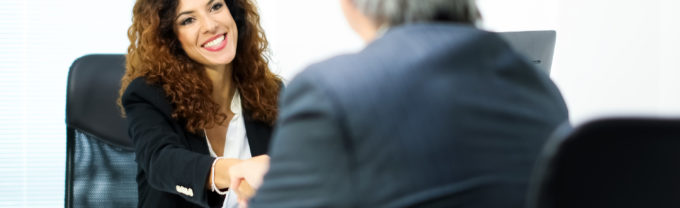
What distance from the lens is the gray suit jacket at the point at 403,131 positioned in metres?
0.64

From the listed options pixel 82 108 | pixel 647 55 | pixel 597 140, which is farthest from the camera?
pixel 647 55

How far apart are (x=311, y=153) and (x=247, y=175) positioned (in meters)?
0.71

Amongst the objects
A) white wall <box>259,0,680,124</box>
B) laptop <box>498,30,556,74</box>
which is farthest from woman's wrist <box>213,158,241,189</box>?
white wall <box>259,0,680,124</box>

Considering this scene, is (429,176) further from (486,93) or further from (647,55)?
(647,55)

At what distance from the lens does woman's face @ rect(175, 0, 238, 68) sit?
79.1 inches

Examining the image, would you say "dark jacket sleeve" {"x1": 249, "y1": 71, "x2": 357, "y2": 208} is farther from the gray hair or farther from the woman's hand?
the woman's hand

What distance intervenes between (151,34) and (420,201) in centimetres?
149

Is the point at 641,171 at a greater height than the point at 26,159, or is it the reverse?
the point at 641,171

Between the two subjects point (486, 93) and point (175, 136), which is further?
point (175, 136)

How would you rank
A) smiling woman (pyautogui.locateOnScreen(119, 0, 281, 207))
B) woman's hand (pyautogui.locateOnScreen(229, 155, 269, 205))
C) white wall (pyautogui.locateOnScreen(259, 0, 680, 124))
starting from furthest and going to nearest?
Answer: white wall (pyautogui.locateOnScreen(259, 0, 680, 124))
smiling woman (pyautogui.locateOnScreen(119, 0, 281, 207))
woman's hand (pyautogui.locateOnScreen(229, 155, 269, 205))

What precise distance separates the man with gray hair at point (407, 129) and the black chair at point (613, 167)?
8cm

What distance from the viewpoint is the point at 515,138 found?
72 cm

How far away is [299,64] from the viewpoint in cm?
297

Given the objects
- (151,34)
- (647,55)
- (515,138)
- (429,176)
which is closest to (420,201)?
(429,176)
